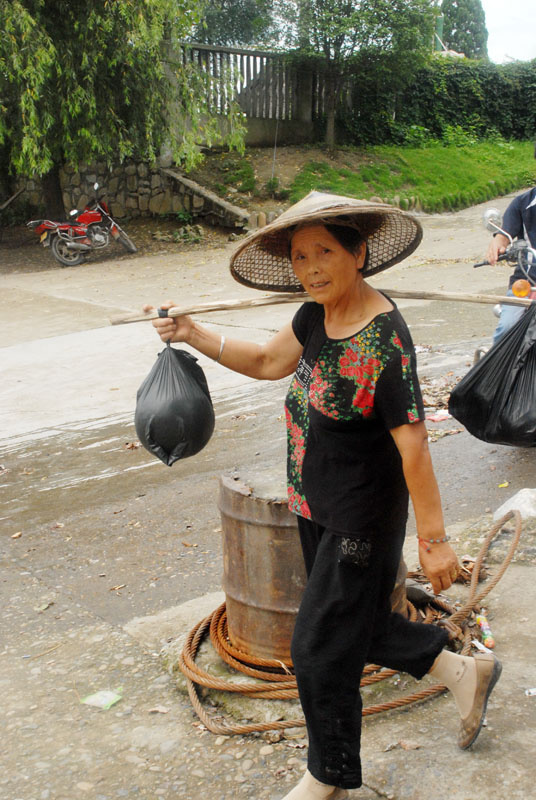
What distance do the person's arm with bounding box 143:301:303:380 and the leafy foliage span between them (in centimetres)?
1164

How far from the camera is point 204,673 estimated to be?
3.00 m

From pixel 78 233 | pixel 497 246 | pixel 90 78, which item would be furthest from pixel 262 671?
pixel 78 233

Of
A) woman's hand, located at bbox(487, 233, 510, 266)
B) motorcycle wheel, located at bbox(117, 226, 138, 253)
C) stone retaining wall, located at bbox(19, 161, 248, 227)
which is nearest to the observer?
woman's hand, located at bbox(487, 233, 510, 266)

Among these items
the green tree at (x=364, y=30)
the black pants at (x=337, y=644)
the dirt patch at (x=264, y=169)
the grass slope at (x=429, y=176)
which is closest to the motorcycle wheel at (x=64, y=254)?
the dirt patch at (x=264, y=169)

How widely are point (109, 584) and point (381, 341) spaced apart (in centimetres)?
243

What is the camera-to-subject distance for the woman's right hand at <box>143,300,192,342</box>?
9.34ft

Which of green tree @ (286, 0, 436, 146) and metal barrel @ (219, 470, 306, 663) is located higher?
green tree @ (286, 0, 436, 146)

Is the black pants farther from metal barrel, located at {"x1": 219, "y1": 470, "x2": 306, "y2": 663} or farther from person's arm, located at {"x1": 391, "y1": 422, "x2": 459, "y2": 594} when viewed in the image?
metal barrel, located at {"x1": 219, "y1": 470, "x2": 306, "y2": 663}

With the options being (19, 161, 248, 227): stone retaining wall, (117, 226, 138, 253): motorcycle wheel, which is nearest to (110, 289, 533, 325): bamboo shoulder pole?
(117, 226, 138, 253): motorcycle wheel

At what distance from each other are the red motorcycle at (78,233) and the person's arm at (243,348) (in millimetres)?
12802

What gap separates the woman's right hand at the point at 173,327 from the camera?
285cm

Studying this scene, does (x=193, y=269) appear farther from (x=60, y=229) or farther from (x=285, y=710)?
(x=285, y=710)

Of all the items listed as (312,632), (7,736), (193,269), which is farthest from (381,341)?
(193,269)

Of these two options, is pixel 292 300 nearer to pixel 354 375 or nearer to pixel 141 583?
pixel 354 375
